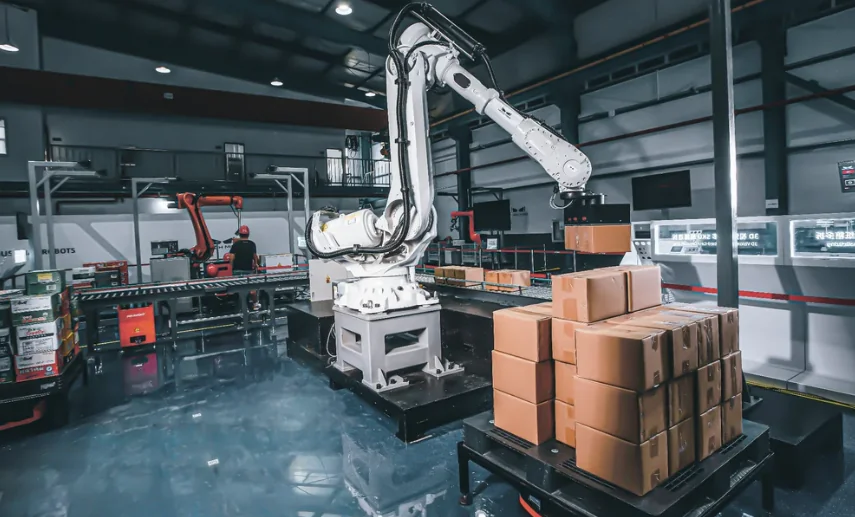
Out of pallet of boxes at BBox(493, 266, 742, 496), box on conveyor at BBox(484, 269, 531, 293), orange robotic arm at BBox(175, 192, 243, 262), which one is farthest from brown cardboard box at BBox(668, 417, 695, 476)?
orange robotic arm at BBox(175, 192, 243, 262)

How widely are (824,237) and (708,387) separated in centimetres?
292

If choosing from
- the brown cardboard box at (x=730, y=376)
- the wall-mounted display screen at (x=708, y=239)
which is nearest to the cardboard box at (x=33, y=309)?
the brown cardboard box at (x=730, y=376)

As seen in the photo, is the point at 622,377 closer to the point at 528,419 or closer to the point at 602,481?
the point at 602,481

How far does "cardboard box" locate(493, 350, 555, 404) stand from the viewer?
2.18 meters

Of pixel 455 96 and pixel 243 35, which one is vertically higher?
pixel 243 35

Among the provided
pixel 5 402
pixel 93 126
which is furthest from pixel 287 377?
pixel 93 126

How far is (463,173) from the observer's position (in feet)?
39.7

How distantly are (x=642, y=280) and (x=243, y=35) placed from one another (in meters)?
11.0

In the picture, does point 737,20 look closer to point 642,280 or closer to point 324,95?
point 642,280

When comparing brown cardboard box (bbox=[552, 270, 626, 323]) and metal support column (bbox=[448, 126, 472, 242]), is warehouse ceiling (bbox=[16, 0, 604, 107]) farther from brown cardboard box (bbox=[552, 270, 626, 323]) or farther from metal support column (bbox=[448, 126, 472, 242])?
brown cardboard box (bbox=[552, 270, 626, 323])

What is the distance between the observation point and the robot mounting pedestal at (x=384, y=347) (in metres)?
3.48

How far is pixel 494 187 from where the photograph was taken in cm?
1185

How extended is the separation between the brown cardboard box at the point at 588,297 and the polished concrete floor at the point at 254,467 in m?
1.21

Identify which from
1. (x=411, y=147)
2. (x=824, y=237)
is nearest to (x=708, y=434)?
(x=411, y=147)
